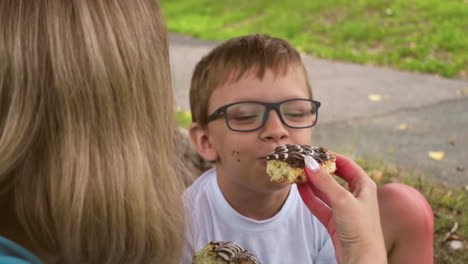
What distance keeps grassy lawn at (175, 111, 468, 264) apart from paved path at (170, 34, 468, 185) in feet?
0.85

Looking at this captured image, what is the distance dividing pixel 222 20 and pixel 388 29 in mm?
3105

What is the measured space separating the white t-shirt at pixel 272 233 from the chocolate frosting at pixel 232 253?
0.44ft

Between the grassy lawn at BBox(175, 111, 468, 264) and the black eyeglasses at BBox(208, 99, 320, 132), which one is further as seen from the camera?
the grassy lawn at BBox(175, 111, 468, 264)

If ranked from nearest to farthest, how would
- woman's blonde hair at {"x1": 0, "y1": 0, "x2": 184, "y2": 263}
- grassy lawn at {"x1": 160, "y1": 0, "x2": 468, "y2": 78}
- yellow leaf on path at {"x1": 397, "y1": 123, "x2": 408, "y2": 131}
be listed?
woman's blonde hair at {"x1": 0, "y1": 0, "x2": 184, "y2": 263}, yellow leaf on path at {"x1": 397, "y1": 123, "x2": 408, "y2": 131}, grassy lawn at {"x1": 160, "y1": 0, "x2": 468, "y2": 78}

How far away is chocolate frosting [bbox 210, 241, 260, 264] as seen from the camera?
5.92ft

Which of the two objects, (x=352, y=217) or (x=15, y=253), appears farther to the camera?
(x=352, y=217)

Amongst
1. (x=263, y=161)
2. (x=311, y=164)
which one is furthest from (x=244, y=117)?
(x=311, y=164)

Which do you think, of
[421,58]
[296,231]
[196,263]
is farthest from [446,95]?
[196,263]

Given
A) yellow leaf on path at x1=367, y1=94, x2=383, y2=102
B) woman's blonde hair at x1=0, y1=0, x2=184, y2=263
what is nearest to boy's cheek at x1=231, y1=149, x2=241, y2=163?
woman's blonde hair at x1=0, y1=0, x2=184, y2=263

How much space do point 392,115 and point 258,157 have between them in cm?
309

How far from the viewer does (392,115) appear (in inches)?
183

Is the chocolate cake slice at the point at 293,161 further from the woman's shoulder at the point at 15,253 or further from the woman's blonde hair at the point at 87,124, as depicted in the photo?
the woman's shoulder at the point at 15,253

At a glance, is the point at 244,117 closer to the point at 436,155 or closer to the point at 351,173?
the point at 351,173

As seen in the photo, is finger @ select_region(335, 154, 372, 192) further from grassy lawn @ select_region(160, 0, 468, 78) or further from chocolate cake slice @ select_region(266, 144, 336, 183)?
grassy lawn @ select_region(160, 0, 468, 78)
